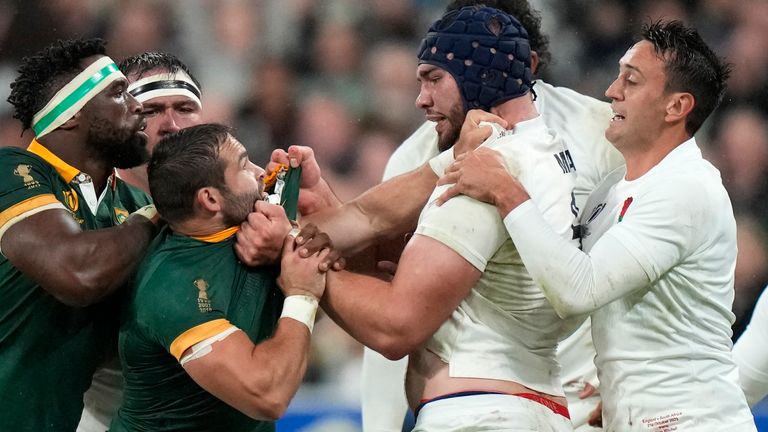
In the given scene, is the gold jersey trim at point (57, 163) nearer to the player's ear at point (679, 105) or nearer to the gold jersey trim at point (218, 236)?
the gold jersey trim at point (218, 236)

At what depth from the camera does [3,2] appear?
6.80 meters

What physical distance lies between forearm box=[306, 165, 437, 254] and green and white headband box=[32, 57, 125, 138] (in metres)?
0.81

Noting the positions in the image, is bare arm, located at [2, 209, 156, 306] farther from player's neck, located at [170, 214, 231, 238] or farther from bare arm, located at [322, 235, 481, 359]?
bare arm, located at [322, 235, 481, 359]

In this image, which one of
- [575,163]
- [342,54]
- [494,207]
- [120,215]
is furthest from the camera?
[342,54]

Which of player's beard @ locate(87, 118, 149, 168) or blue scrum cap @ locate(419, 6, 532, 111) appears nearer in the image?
blue scrum cap @ locate(419, 6, 532, 111)

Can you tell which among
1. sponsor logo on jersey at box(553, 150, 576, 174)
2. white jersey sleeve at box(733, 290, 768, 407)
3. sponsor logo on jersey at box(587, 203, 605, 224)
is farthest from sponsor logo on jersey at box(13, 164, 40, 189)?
white jersey sleeve at box(733, 290, 768, 407)

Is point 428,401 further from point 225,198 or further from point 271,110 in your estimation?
point 271,110

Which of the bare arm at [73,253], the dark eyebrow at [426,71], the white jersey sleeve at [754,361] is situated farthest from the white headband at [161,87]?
the white jersey sleeve at [754,361]

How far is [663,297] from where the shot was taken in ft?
10.3

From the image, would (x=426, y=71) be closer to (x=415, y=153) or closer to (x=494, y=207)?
(x=494, y=207)

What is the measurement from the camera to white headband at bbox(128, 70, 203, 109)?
4.25 m

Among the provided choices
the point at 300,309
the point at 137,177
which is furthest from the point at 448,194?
the point at 137,177

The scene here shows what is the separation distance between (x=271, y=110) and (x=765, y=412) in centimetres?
345

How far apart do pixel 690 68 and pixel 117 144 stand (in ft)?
6.01
